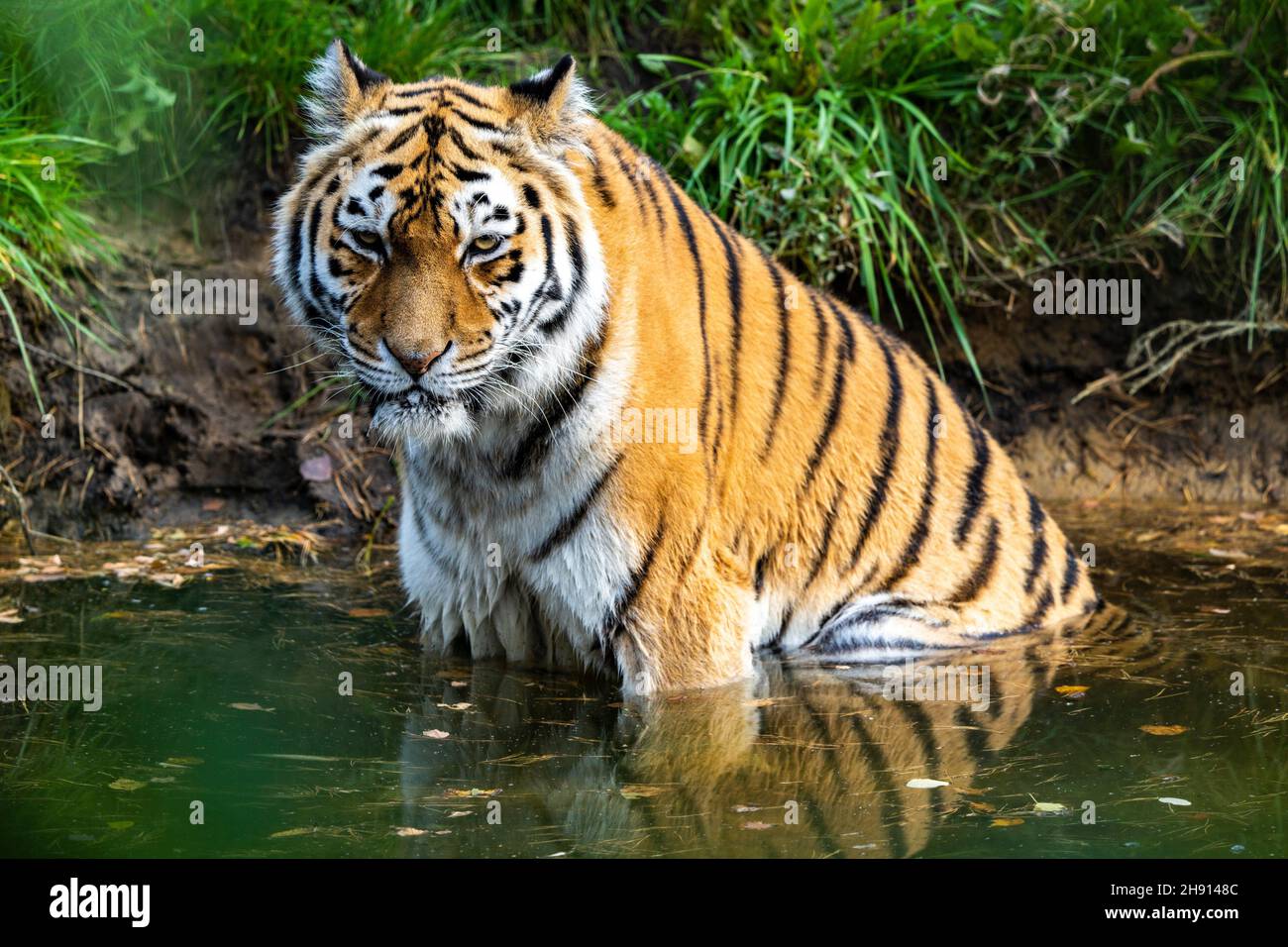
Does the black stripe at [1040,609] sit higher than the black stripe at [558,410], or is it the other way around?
the black stripe at [558,410]

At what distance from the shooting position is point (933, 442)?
503 cm

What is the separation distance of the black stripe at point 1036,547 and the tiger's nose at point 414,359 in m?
2.38

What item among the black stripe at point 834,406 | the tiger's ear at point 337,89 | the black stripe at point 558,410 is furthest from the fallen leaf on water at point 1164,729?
the tiger's ear at point 337,89

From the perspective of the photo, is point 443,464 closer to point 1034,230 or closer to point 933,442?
point 933,442

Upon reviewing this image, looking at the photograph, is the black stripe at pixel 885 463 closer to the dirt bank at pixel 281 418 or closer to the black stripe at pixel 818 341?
the black stripe at pixel 818 341

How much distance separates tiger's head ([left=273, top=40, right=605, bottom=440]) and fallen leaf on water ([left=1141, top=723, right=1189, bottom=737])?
191cm

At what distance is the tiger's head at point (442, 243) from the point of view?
386cm

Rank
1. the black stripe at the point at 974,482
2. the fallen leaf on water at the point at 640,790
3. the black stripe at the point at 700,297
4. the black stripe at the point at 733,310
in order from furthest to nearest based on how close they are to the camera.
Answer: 1. the black stripe at the point at 974,482
2. the black stripe at the point at 733,310
3. the black stripe at the point at 700,297
4. the fallen leaf on water at the point at 640,790

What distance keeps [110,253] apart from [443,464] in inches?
120

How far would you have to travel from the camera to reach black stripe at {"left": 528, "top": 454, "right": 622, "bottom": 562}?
4168 millimetres

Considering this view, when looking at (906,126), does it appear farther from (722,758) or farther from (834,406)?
(722,758)

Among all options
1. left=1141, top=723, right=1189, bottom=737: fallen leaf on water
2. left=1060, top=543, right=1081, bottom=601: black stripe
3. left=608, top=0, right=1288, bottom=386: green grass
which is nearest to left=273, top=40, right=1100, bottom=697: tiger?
left=1060, top=543, right=1081, bottom=601: black stripe

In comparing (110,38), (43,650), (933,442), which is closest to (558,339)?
(933,442)

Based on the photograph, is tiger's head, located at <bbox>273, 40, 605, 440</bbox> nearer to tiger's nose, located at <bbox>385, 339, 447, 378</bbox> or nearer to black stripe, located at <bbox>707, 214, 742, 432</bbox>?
tiger's nose, located at <bbox>385, 339, 447, 378</bbox>
